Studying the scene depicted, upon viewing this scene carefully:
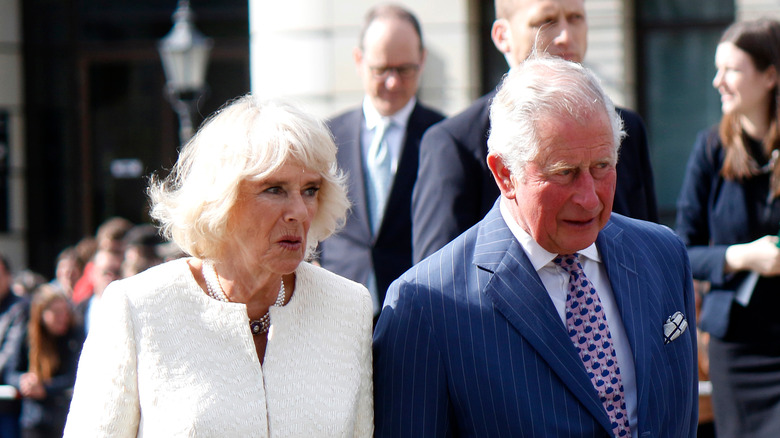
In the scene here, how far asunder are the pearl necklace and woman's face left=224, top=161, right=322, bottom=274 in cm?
14

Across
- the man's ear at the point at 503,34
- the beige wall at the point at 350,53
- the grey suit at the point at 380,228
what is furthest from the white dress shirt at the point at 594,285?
the beige wall at the point at 350,53

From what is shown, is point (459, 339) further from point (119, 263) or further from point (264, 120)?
point (119, 263)

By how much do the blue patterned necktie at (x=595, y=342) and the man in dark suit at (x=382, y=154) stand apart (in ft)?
5.29

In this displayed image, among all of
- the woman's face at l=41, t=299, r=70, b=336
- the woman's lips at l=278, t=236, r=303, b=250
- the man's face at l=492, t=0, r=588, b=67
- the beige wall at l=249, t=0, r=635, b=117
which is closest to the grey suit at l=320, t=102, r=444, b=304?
the man's face at l=492, t=0, r=588, b=67

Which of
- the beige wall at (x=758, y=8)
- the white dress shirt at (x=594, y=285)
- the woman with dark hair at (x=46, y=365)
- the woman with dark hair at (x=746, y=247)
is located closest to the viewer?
the white dress shirt at (x=594, y=285)

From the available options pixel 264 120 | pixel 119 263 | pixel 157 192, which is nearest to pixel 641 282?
pixel 264 120

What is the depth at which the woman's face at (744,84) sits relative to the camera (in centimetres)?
416

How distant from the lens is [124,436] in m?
2.54

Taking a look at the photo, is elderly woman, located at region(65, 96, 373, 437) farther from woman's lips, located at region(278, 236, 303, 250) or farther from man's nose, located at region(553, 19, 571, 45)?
man's nose, located at region(553, 19, 571, 45)

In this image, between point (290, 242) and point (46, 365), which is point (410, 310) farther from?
point (46, 365)

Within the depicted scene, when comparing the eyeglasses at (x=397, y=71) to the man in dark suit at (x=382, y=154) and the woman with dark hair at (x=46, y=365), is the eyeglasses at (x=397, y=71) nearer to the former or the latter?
the man in dark suit at (x=382, y=154)

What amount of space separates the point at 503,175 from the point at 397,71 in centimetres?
192

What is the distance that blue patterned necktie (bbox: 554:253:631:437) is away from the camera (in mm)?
2555

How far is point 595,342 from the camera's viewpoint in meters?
2.60
